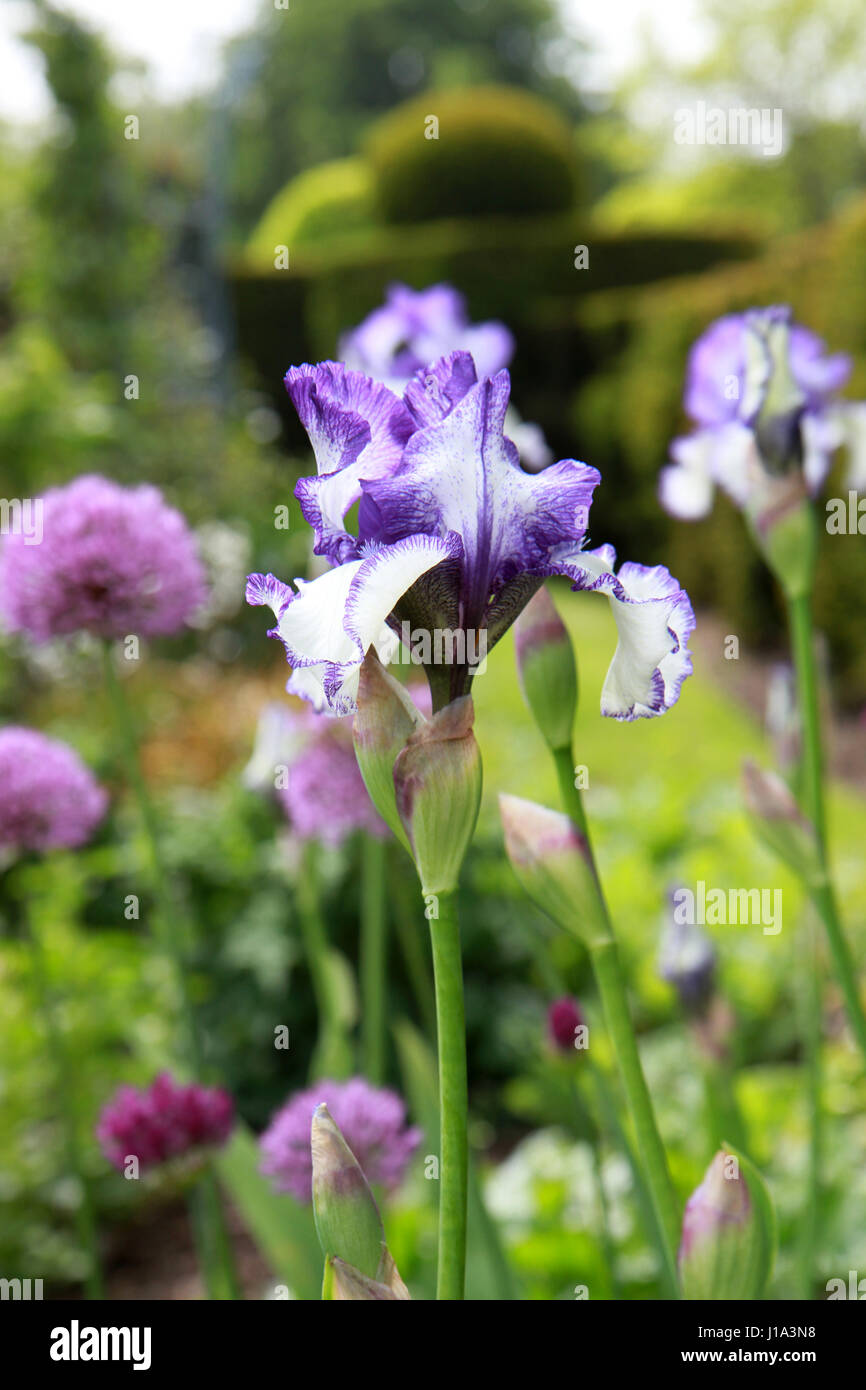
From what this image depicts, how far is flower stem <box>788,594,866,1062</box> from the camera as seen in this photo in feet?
2.87

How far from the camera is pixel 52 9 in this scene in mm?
6051

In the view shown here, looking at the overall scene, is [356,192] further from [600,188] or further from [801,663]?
[801,663]

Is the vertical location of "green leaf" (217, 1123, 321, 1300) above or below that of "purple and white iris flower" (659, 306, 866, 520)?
below

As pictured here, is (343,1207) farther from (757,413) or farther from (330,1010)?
(330,1010)

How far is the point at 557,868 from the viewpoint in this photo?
61 centimetres

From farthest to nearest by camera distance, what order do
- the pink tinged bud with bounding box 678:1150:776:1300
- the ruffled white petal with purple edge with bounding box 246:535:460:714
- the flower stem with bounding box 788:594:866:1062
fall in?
the flower stem with bounding box 788:594:866:1062
the pink tinged bud with bounding box 678:1150:776:1300
the ruffled white petal with purple edge with bounding box 246:535:460:714

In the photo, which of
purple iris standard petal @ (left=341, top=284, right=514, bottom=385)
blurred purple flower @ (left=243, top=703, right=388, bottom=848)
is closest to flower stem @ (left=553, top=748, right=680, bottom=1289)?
blurred purple flower @ (left=243, top=703, right=388, bottom=848)

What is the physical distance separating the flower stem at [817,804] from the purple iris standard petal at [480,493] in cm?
47

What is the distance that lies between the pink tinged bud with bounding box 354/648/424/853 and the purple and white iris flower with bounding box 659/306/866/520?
1.90 feet

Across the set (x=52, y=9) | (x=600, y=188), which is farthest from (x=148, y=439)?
(x=600, y=188)

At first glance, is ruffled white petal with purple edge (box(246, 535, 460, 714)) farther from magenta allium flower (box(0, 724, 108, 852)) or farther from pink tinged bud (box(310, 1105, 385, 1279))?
magenta allium flower (box(0, 724, 108, 852))

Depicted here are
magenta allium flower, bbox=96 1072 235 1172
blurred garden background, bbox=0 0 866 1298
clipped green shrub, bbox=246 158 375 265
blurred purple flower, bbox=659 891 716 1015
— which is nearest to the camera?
magenta allium flower, bbox=96 1072 235 1172

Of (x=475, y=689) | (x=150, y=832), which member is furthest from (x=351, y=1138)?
(x=475, y=689)
